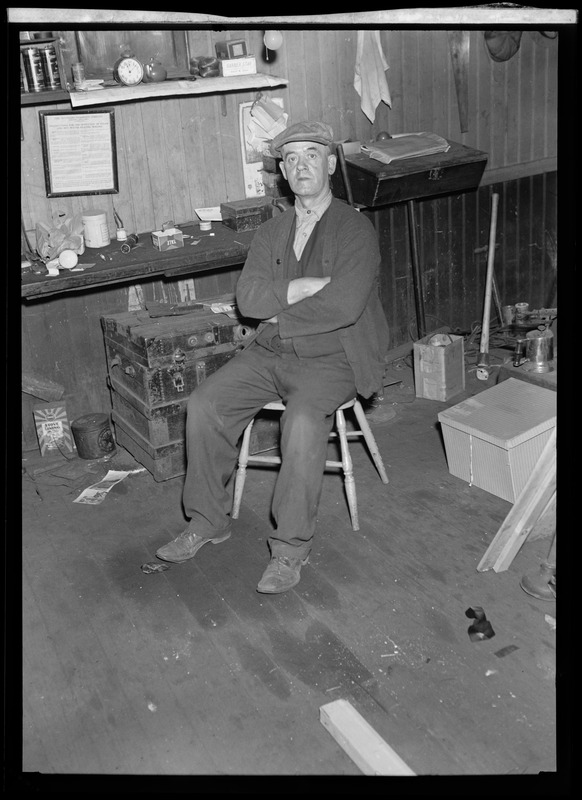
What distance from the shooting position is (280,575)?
3254 millimetres

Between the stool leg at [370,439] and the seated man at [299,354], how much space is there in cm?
16

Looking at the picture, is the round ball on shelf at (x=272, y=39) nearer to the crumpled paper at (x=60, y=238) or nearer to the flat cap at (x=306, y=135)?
the flat cap at (x=306, y=135)

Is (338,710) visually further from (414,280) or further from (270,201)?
(414,280)

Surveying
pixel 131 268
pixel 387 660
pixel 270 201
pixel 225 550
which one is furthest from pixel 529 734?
pixel 270 201

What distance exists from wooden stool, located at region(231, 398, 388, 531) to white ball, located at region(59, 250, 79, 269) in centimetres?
114

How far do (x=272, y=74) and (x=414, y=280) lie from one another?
1.54 m

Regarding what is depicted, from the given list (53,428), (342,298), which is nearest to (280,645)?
(342,298)

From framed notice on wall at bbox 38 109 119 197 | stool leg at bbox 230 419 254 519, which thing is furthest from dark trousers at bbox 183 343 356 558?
framed notice on wall at bbox 38 109 119 197

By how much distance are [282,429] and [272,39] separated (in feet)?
7.59

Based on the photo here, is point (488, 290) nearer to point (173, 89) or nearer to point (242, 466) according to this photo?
point (173, 89)

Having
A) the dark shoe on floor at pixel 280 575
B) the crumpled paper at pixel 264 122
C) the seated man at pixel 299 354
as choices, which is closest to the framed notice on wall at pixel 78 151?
the crumpled paper at pixel 264 122

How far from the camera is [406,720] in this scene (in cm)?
262
